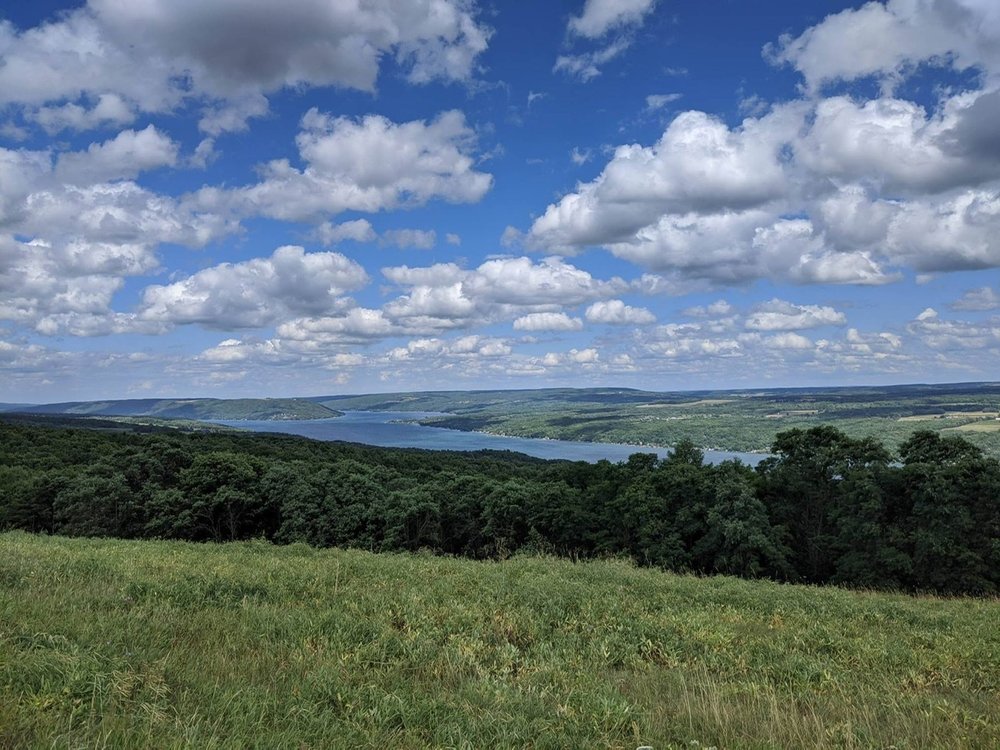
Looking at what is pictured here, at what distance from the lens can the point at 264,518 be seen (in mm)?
52219

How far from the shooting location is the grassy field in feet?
15.5

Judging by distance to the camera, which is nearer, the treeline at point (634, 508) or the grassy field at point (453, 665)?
the grassy field at point (453, 665)

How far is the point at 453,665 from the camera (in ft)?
22.0

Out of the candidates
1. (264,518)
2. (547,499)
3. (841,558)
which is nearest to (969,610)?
(841,558)

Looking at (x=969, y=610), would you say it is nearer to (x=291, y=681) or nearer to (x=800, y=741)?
(x=800, y=741)

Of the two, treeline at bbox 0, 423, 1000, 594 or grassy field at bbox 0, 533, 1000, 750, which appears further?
treeline at bbox 0, 423, 1000, 594

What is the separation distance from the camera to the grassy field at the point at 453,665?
15.5 ft

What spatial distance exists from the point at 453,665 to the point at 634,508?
101 feet

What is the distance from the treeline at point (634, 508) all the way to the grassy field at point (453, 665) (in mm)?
18888

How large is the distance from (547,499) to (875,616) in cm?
3266

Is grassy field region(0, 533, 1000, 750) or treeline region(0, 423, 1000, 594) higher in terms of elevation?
grassy field region(0, 533, 1000, 750)

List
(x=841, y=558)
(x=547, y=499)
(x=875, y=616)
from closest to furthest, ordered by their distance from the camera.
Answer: (x=875, y=616) < (x=841, y=558) < (x=547, y=499)

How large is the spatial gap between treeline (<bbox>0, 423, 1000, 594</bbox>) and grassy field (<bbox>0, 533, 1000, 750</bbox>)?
18888 mm

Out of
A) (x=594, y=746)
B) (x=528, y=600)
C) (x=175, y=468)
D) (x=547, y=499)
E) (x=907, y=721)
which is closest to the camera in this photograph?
(x=594, y=746)
